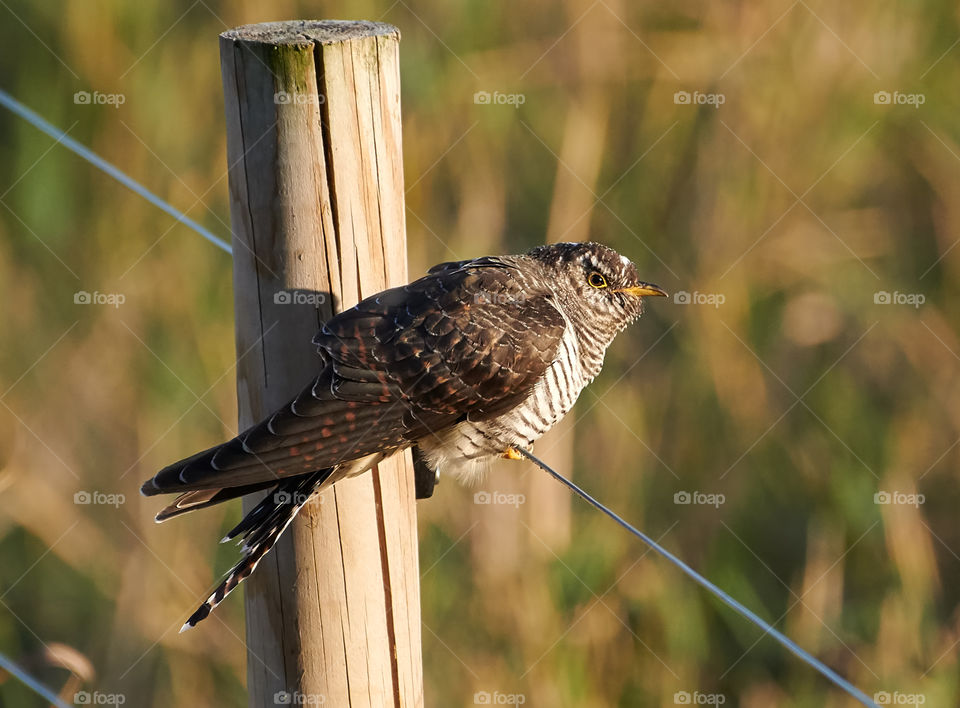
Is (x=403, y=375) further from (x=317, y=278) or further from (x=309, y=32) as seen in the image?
(x=309, y=32)

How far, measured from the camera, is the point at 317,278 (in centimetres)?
200

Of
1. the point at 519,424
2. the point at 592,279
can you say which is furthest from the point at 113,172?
the point at 592,279

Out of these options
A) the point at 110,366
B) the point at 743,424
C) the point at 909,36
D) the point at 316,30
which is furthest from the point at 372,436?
the point at 909,36

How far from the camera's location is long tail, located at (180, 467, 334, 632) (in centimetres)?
202

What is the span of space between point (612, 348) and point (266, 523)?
2137 millimetres

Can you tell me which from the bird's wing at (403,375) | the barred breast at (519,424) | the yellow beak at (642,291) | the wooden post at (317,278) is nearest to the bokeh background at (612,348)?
the yellow beak at (642,291)

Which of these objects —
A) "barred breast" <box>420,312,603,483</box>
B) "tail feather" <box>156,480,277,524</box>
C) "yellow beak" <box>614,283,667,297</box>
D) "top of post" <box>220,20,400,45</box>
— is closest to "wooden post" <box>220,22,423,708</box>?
"top of post" <box>220,20,400,45</box>

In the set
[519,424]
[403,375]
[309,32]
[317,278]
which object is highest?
[309,32]

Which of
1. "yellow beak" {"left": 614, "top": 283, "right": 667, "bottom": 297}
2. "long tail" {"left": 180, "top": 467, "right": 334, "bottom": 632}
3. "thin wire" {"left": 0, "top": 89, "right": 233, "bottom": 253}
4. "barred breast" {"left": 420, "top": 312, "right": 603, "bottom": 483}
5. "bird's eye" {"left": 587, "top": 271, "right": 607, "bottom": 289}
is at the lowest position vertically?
"long tail" {"left": 180, "top": 467, "right": 334, "bottom": 632}

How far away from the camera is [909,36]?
12.5ft

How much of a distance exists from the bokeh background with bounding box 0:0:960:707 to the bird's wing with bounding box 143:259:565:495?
3.77ft

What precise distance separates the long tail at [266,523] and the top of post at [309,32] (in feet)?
Result: 2.99

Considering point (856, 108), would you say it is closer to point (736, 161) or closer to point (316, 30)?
point (736, 161)

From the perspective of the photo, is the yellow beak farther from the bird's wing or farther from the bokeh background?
the bokeh background
